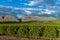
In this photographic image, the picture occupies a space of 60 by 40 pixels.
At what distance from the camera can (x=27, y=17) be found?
10.1 meters

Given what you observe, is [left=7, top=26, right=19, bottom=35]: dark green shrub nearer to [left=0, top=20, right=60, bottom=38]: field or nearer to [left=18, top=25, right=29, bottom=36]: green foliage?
[left=0, top=20, right=60, bottom=38]: field

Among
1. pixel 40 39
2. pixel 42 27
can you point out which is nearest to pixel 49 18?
pixel 42 27

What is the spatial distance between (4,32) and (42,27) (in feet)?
8.35

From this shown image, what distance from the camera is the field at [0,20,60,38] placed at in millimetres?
9062

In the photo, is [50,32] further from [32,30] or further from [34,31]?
[32,30]

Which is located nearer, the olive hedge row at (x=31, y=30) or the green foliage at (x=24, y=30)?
the olive hedge row at (x=31, y=30)

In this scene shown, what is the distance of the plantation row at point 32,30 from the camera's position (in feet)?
29.7

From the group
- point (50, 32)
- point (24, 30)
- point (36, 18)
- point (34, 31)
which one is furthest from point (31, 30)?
point (50, 32)

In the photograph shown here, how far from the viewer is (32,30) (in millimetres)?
9336

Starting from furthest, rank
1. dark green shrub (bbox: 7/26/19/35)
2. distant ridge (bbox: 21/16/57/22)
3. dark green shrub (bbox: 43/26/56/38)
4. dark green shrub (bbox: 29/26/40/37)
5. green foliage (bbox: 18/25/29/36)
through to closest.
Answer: distant ridge (bbox: 21/16/57/22)
dark green shrub (bbox: 7/26/19/35)
green foliage (bbox: 18/25/29/36)
dark green shrub (bbox: 29/26/40/37)
dark green shrub (bbox: 43/26/56/38)

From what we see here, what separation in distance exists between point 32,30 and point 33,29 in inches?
3.4

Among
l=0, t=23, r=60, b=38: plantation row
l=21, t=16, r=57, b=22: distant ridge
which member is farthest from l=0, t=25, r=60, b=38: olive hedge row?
l=21, t=16, r=57, b=22: distant ridge

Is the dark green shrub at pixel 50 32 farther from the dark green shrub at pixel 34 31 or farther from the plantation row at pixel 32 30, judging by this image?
the dark green shrub at pixel 34 31

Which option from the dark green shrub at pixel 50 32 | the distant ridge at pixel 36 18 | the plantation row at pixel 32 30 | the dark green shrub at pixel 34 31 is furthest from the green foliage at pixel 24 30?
the dark green shrub at pixel 50 32
